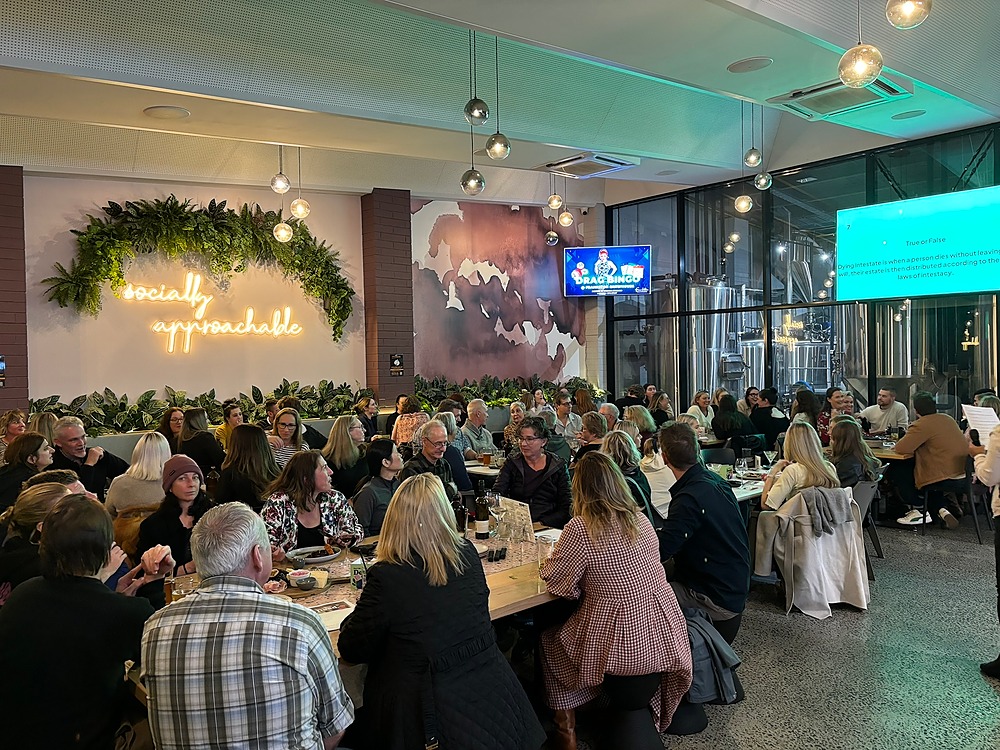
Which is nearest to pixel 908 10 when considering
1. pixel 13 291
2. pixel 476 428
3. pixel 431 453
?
pixel 431 453

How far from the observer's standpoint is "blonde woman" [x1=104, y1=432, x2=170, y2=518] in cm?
463

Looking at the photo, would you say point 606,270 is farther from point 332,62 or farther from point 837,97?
point 332,62

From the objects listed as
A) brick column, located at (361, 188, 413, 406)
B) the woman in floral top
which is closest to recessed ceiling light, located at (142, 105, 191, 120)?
brick column, located at (361, 188, 413, 406)

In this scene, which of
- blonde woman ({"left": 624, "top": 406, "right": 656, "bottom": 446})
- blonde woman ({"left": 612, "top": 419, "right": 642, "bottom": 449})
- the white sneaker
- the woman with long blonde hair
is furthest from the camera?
the white sneaker

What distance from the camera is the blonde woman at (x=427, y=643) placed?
97.3 inches

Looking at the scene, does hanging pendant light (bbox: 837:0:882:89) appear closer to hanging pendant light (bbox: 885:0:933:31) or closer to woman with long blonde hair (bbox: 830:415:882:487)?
hanging pendant light (bbox: 885:0:933:31)

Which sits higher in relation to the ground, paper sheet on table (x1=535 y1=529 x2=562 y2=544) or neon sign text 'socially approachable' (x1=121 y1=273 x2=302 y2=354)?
neon sign text 'socially approachable' (x1=121 y1=273 x2=302 y2=354)

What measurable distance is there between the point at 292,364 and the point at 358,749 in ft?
25.9

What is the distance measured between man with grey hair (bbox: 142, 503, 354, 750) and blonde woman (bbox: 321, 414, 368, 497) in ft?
10.6

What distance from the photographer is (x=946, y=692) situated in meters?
3.87

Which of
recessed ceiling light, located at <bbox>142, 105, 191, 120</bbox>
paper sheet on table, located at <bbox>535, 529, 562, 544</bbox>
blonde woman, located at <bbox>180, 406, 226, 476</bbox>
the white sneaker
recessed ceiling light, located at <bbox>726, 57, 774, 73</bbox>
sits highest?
recessed ceiling light, located at <bbox>726, 57, 774, 73</bbox>

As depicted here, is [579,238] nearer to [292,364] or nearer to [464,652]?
[292,364]

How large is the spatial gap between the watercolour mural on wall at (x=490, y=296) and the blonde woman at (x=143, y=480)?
6.41m

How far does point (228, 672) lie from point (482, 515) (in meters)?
2.21
